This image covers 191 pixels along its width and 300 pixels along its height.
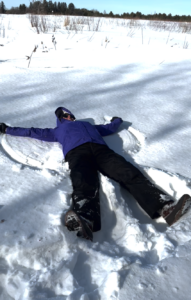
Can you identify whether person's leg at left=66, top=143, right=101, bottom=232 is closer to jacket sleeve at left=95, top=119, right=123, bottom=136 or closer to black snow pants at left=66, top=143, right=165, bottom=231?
black snow pants at left=66, top=143, right=165, bottom=231

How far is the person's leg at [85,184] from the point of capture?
174cm

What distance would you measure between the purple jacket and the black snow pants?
0.07m

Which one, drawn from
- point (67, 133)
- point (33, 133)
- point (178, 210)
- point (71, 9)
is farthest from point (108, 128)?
point (71, 9)

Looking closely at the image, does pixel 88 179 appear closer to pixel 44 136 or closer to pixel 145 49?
pixel 44 136

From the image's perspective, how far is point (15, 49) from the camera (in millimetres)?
6070

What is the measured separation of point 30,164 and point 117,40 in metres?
6.11

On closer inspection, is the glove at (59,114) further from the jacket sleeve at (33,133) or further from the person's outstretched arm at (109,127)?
the person's outstretched arm at (109,127)

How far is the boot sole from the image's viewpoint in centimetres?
169

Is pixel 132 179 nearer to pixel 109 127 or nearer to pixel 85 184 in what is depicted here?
pixel 85 184

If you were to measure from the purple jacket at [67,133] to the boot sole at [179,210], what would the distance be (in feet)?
3.09

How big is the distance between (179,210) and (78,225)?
0.67 metres

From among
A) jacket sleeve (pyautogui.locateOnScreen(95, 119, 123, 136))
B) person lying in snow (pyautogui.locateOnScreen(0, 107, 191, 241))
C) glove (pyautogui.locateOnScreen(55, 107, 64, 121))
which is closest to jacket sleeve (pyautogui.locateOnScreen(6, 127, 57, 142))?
person lying in snow (pyautogui.locateOnScreen(0, 107, 191, 241))

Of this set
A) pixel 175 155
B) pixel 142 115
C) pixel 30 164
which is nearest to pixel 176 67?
pixel 142 115

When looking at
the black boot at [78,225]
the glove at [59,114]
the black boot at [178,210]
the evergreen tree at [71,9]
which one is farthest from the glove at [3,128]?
the evergreen tree at [71,9]
